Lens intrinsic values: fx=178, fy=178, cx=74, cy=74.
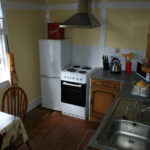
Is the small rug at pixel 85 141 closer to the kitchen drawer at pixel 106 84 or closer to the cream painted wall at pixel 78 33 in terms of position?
the kitchen drawer at pixel 106 84

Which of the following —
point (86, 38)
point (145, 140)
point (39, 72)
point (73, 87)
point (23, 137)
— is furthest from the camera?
point (39, 72)

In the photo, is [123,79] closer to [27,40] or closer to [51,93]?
[51,93]

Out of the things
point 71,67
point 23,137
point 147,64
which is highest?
point 147,64

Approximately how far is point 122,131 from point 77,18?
1785 mm

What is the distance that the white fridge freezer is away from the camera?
131 inches

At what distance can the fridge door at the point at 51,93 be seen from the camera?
11.5 ft

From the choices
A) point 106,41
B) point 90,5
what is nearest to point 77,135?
point 106,41

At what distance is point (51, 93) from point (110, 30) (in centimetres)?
168

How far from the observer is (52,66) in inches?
Answer: 135

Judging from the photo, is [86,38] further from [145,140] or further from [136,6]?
[145,140]

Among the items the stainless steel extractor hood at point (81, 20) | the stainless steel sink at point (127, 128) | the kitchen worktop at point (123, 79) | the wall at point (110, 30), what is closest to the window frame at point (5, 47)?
the stainless steel extractor hood at point (81, 20)

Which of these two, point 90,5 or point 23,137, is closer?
point 23,137

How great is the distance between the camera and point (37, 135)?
290cm

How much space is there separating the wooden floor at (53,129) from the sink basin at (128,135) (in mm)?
1243
